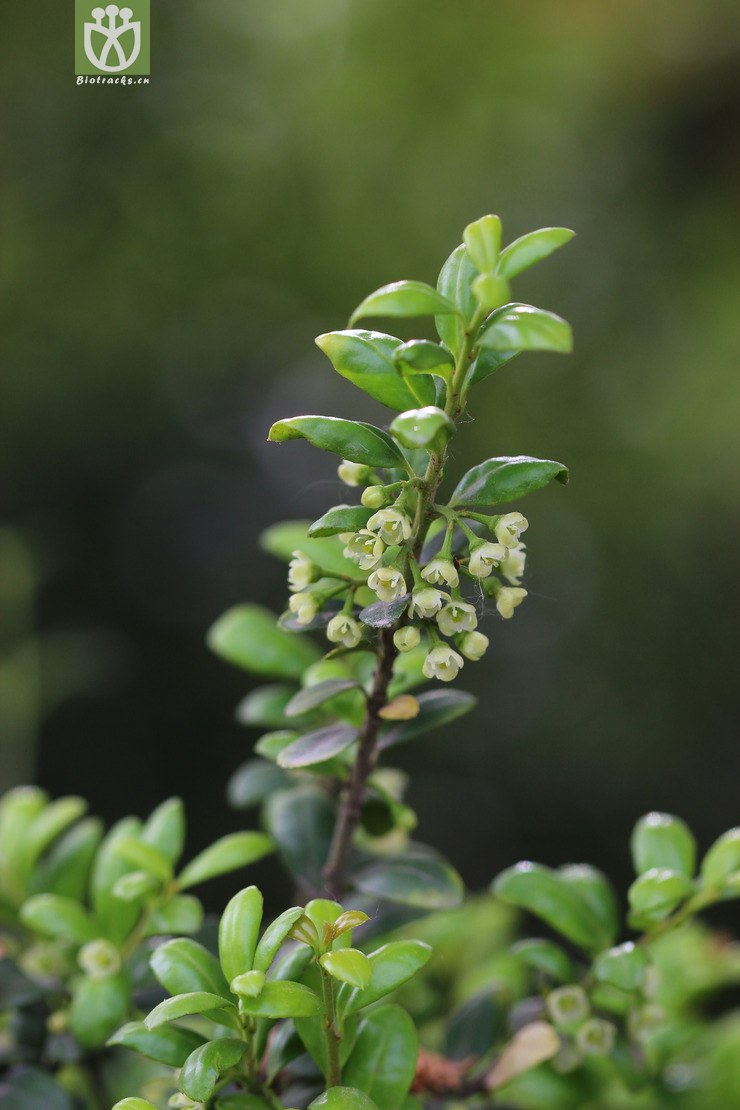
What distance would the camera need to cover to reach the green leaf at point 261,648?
0.67 metres

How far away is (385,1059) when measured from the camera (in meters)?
0.46

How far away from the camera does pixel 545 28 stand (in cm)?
224

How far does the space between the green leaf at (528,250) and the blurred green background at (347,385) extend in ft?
4.53

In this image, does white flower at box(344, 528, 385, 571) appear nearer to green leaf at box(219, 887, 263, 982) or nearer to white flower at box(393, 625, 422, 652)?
white flower at box(393, 625, 422, 652)

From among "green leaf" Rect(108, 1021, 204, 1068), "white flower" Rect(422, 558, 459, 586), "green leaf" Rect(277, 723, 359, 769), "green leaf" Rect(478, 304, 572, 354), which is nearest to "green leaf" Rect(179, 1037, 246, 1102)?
"green leaf" Rect(108, 1021, 204, 1068)

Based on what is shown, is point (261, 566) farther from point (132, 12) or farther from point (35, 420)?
point (132, 12)

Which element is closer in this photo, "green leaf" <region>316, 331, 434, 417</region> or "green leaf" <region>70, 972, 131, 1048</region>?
"green leaf" <region>316, 331, 434, 417</region>

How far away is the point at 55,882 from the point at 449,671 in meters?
0.40

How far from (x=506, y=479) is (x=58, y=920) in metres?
0.40

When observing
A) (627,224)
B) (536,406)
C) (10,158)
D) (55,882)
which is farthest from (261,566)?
(55,882)

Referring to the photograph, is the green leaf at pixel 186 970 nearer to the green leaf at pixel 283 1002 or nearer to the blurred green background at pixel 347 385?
the green leaf at pixel 283 1002

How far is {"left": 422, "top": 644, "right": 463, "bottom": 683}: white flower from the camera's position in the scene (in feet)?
1.50

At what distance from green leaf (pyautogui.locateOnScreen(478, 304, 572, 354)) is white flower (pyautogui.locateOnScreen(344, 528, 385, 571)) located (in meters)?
0.11

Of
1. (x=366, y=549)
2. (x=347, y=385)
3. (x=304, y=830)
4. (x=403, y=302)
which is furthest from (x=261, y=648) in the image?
(x=347, y=385)
